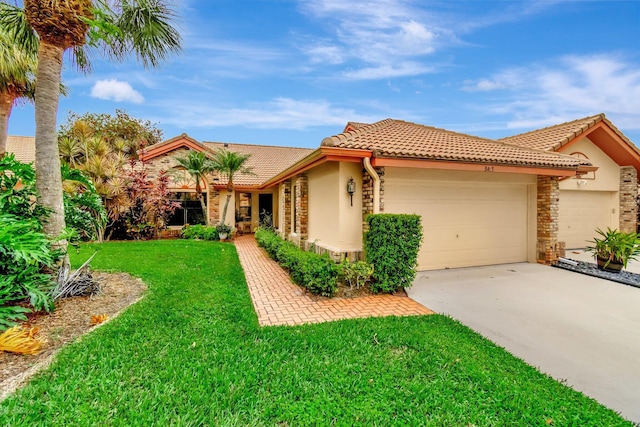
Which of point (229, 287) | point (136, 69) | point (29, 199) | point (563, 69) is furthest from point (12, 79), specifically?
point (563, 69)

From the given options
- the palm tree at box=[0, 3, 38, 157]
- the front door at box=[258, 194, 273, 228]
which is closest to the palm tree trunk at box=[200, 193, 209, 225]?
the front door at box=[258, 194, 273, 228]

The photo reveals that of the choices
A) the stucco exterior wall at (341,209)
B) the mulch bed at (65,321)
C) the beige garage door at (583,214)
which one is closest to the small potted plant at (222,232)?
the mulch bed at (65,321)

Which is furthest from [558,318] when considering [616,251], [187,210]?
[187,210]

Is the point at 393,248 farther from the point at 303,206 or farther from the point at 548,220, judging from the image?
the point at 548,220

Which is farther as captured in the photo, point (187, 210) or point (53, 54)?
point (187, 210)

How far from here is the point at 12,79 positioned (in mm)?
9180

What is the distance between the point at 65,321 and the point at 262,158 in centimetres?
1954

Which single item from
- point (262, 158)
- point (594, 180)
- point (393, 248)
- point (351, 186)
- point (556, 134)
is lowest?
point (393, 248)

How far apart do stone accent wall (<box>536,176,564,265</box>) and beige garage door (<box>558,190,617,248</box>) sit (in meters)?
3.43

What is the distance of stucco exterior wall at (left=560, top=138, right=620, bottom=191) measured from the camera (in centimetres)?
1215

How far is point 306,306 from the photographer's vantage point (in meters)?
5.93

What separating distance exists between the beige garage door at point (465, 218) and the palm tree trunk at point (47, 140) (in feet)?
23.4

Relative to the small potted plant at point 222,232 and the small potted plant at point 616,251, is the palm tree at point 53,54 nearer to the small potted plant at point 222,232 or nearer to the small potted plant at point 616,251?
the small potted plant at point 222,232

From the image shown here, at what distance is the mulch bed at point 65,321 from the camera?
3337 millimetres
